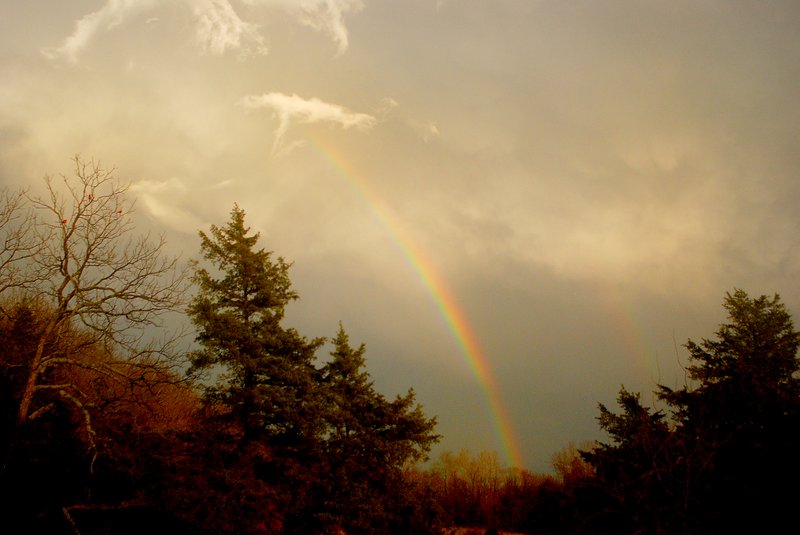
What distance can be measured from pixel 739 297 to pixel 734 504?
913 inches

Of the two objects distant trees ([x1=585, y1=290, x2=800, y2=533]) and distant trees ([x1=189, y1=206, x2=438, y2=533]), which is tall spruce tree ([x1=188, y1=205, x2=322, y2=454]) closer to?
distant trees ([x1=189, y1=206, x2=438, y2=533])

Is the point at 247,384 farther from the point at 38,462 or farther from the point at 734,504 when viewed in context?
the point at 734,504

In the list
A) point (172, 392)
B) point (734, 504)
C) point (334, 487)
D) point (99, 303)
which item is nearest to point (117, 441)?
point (99, 303)

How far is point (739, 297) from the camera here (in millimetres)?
28922

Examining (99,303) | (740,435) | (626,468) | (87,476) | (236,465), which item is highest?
(99,303)

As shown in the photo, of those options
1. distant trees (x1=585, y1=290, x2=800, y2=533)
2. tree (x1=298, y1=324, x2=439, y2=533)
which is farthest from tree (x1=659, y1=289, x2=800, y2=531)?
tree (x1=298, y1=324, x2=439, y2=533)

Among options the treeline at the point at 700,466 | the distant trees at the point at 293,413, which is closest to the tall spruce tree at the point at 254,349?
the distant trees at the point at 293,413

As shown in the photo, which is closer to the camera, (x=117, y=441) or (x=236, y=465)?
(x=117, y=441)

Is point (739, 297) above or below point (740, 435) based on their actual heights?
above

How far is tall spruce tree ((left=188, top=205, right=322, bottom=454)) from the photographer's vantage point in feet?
64.5

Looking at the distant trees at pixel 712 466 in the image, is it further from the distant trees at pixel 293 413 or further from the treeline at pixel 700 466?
the distant trees at pixel 293 413

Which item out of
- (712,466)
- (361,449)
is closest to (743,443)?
(712,466)

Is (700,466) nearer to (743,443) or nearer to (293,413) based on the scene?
(743,443)

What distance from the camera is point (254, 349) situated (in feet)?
66.5
